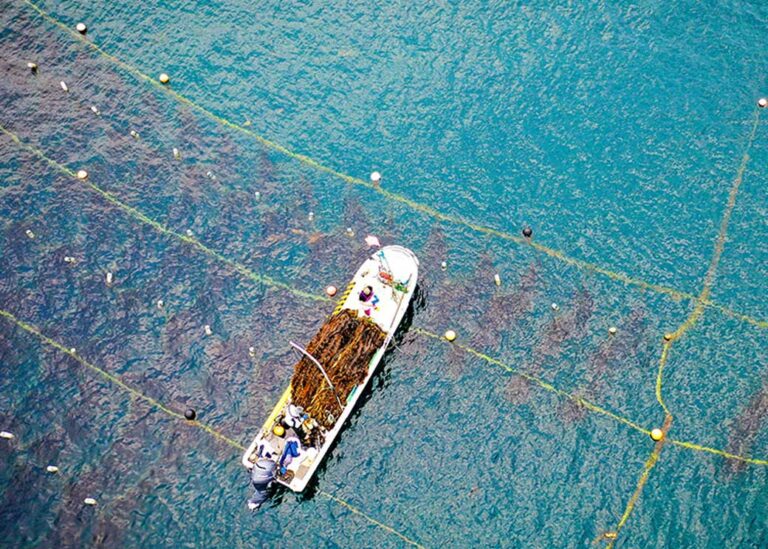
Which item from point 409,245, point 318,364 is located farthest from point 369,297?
point 318,364

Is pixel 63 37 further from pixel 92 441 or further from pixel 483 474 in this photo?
pixel 483 474

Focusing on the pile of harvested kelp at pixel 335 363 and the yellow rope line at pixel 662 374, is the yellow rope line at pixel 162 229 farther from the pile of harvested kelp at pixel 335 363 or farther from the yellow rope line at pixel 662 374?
the yellow rope line at pixel 662 374

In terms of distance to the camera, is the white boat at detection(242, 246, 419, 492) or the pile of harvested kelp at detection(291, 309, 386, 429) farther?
the pile of harvested kelp at detection(291, 309, 386, 429)

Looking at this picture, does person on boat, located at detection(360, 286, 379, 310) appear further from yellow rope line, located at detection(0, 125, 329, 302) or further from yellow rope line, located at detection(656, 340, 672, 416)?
yellow rope line, located at detection(656, 340, 672, 416)

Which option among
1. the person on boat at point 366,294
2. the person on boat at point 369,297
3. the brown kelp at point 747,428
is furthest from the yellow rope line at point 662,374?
the person on boat at point 366,294

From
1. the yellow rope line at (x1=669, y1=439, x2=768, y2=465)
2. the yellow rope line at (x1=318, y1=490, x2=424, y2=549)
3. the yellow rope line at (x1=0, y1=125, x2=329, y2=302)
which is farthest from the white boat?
the yellow rope line at (x1=669, y1=439, x2=768, y2=465)

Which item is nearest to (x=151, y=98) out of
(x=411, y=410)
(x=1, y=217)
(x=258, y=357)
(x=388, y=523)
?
(x=1, y=217)
